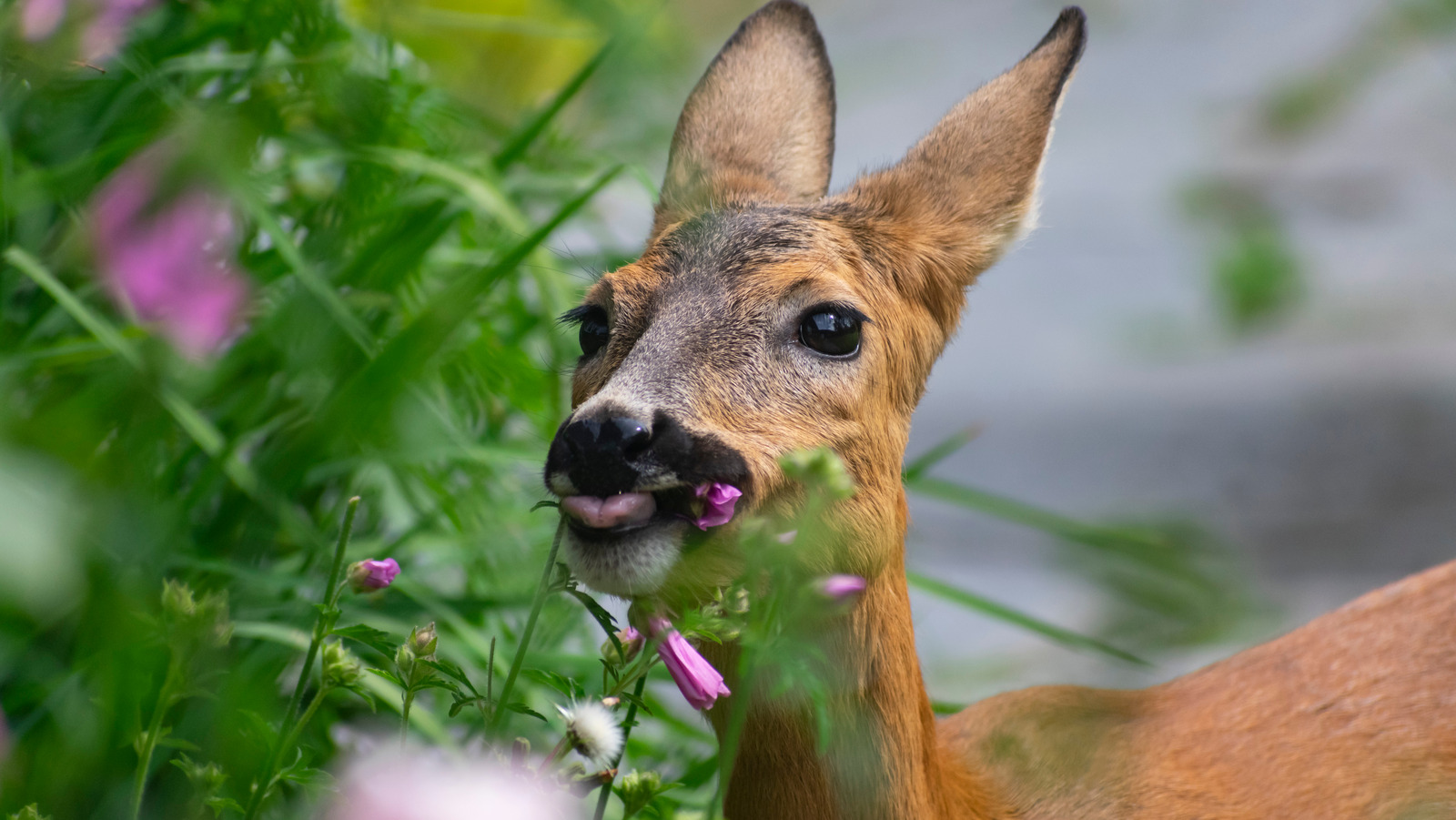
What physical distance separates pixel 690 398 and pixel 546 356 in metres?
1.69

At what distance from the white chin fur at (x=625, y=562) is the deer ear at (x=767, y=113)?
1107 mm

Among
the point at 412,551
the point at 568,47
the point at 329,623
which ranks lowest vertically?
the point at 329,623

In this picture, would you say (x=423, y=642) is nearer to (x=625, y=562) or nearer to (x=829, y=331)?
(x=625, y=562)

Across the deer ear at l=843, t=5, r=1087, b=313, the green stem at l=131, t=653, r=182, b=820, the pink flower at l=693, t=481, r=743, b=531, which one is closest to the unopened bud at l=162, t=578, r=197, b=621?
the green stem at l=131, t=653, r=182, b=820

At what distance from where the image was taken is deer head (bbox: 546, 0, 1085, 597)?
1.55 metres

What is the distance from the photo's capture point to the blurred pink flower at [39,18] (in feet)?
5.92

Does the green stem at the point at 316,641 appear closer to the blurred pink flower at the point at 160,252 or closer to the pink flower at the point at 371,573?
the pink flower at the point at 371,573

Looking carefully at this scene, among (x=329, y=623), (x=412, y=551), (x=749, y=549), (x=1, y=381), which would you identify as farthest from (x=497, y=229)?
(x=749, y=549)

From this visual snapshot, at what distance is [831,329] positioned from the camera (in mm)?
1953

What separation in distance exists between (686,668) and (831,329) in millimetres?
696

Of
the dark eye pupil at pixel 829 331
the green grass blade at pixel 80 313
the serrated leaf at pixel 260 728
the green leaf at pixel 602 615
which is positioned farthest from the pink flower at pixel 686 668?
the green grass blade at pixel 80 313

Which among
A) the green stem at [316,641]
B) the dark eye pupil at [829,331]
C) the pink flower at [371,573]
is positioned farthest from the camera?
the dark eye pupil at [829,331]

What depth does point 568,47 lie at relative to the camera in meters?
4.58

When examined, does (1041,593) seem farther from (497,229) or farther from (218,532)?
(218,532)
